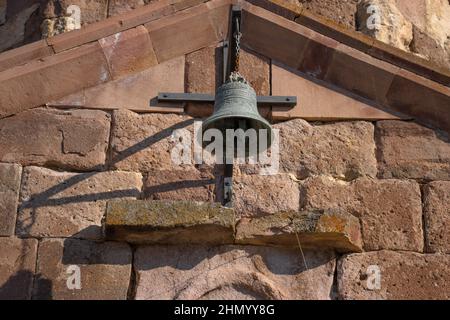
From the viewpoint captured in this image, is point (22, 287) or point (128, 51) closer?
point (22, 287)

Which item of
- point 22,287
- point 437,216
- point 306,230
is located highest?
point 437,216

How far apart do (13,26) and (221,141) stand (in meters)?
3.29

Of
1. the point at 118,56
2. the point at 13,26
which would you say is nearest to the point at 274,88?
the point at 118,56

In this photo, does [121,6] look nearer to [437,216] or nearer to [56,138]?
[56,138]

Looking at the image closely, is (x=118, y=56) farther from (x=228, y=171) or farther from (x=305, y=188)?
(x=305, y=188)

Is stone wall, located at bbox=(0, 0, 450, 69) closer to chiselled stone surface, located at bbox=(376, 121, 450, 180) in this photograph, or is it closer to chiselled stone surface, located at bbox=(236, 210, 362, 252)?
chiselled stone surface, located at bbox=(376, 121, 450, 180)

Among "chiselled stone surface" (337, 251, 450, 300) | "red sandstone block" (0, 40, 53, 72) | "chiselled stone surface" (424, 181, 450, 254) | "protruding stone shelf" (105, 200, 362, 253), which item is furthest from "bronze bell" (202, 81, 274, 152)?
"red sandstone block" (0, 40, 53, 72)

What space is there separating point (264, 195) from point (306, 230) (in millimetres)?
523

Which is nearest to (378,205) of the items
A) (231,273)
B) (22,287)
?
(231,273)

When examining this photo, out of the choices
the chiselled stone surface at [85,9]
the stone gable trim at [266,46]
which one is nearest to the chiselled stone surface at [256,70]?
the stone gable trim at [266,46]

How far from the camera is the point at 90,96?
20.1 ft

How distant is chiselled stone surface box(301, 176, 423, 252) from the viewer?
18.8ft

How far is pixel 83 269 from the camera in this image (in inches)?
219

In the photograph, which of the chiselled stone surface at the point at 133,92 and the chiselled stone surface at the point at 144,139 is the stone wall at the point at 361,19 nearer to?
the chiselled stone surface at the point at 133,92
